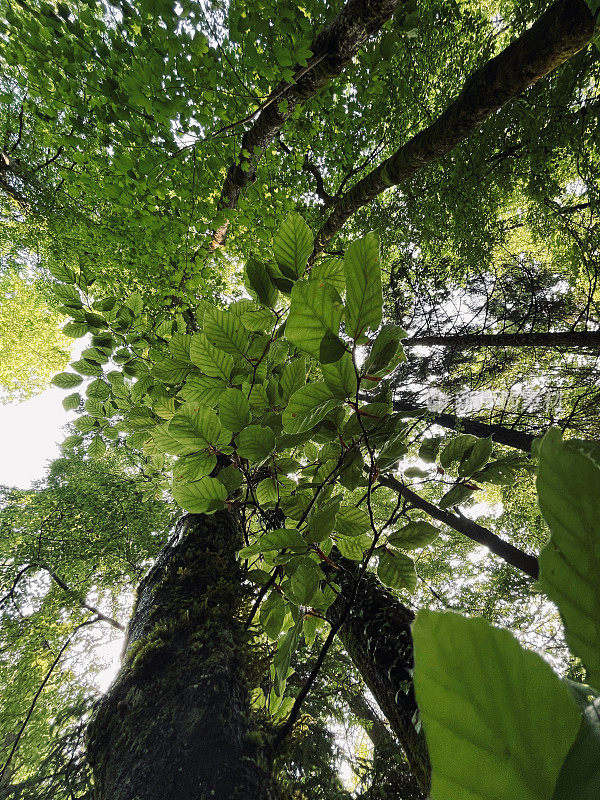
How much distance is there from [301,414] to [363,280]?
24cm

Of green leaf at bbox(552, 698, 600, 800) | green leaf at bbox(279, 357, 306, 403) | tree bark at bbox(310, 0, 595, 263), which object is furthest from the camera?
tree bark at bbox(310, 0, 595, 263)

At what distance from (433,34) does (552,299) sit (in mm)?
3842

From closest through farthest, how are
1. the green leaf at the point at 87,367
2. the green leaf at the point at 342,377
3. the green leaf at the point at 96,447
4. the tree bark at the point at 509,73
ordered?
the green leaf at the point at 342,377, the green leaf at the point at 87,367, the green leaf at the point at 96,447, the tree bark at the point at 509,73

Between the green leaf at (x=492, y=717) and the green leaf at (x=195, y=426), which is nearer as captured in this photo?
the green leaf at (x=492, y=717)

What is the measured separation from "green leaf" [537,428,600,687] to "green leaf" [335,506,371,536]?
0.67m

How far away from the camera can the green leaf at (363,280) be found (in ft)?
1.44

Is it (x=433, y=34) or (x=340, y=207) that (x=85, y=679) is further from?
(x=433, y=34)

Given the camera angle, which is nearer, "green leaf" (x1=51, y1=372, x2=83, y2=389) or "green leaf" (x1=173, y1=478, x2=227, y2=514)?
"green leaf" (x1=173, y1=478, x2=227, y2=514)

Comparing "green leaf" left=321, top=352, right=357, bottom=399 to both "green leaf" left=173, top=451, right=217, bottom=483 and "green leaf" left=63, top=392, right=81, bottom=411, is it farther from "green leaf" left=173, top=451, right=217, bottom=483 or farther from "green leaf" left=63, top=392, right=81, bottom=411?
"green leaf" left=63, top=392, right=81, bottom=411

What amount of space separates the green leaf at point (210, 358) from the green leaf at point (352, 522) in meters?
0.44

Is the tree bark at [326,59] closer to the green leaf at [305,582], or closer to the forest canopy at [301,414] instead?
the forest canopy at [301,414]

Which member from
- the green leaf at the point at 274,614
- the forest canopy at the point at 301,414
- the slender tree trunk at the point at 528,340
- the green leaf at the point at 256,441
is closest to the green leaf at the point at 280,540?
the forest canopy at the point at 301,414

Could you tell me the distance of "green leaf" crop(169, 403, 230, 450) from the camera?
2.28 ft

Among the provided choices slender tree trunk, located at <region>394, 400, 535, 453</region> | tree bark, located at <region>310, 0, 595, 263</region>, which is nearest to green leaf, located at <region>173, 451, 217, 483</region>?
tree bark, located at <region>310, 0, 595, 263</region>
